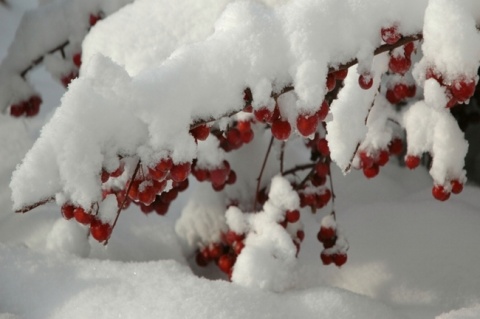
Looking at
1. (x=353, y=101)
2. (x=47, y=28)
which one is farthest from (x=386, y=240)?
(x=47, y=28)

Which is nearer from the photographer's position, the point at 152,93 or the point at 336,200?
the point at 152,93

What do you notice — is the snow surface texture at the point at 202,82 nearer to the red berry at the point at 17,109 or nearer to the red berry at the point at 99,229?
the red berry at the point at 99,229

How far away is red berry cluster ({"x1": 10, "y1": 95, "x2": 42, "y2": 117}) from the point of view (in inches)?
71.6

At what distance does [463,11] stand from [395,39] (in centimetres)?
9

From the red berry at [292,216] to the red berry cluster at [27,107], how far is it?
2.89ft

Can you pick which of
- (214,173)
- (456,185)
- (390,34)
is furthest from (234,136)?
(390,34)

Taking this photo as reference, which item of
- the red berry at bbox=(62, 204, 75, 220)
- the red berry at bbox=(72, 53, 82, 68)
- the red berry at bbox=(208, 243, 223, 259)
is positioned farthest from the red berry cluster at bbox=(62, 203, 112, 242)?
the red berry at bbox=(72, 53, 82, 68)

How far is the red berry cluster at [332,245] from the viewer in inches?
55.6

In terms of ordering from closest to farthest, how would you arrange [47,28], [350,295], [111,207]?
[111,207] → [350,295] → [47,28]

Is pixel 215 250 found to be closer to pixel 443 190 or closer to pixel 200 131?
pixel 443 190

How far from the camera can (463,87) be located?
31.6 inches

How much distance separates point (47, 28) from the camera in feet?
5.96

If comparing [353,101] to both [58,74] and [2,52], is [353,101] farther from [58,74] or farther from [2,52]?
[2,52]

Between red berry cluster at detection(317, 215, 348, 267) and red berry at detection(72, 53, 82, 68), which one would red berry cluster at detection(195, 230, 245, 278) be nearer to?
red berry cluster at detection(317, 215, 348, 267)
